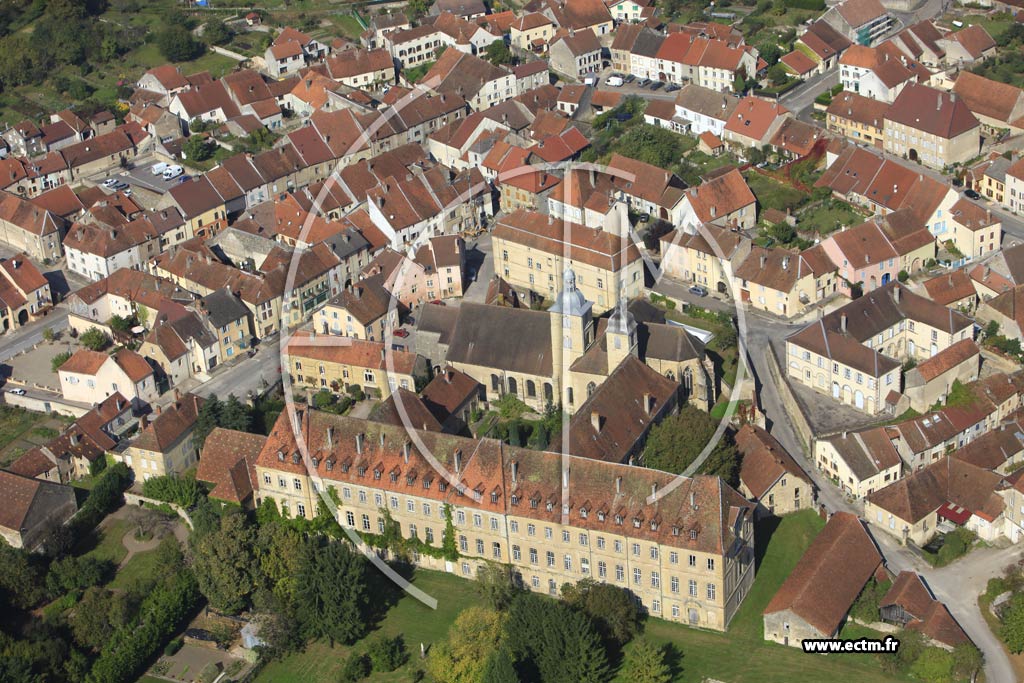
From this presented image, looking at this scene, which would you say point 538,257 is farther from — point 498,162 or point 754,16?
point 754,16

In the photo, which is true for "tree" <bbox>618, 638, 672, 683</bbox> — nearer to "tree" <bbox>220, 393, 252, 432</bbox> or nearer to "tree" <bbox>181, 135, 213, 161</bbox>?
"tree" <bbox>220, 393, 252, 432</bbox>

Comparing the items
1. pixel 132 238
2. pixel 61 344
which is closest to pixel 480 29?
pixel 132 238

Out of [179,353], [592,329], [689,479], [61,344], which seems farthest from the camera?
[61,344]

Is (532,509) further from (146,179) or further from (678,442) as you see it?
(146,179)

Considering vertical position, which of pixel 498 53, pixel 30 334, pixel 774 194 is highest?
pixel 498 53

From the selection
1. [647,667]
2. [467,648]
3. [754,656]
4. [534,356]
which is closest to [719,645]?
[754,656]

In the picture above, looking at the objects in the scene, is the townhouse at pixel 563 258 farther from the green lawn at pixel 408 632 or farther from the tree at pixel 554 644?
the tree at pixel 554 644

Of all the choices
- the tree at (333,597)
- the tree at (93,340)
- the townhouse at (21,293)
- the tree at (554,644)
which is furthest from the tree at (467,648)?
the townhouse at (21,293)

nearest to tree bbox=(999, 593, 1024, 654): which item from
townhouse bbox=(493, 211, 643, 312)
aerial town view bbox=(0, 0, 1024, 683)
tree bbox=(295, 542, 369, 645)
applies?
aerial town view bbox=(0, 0, 1024, 683)
